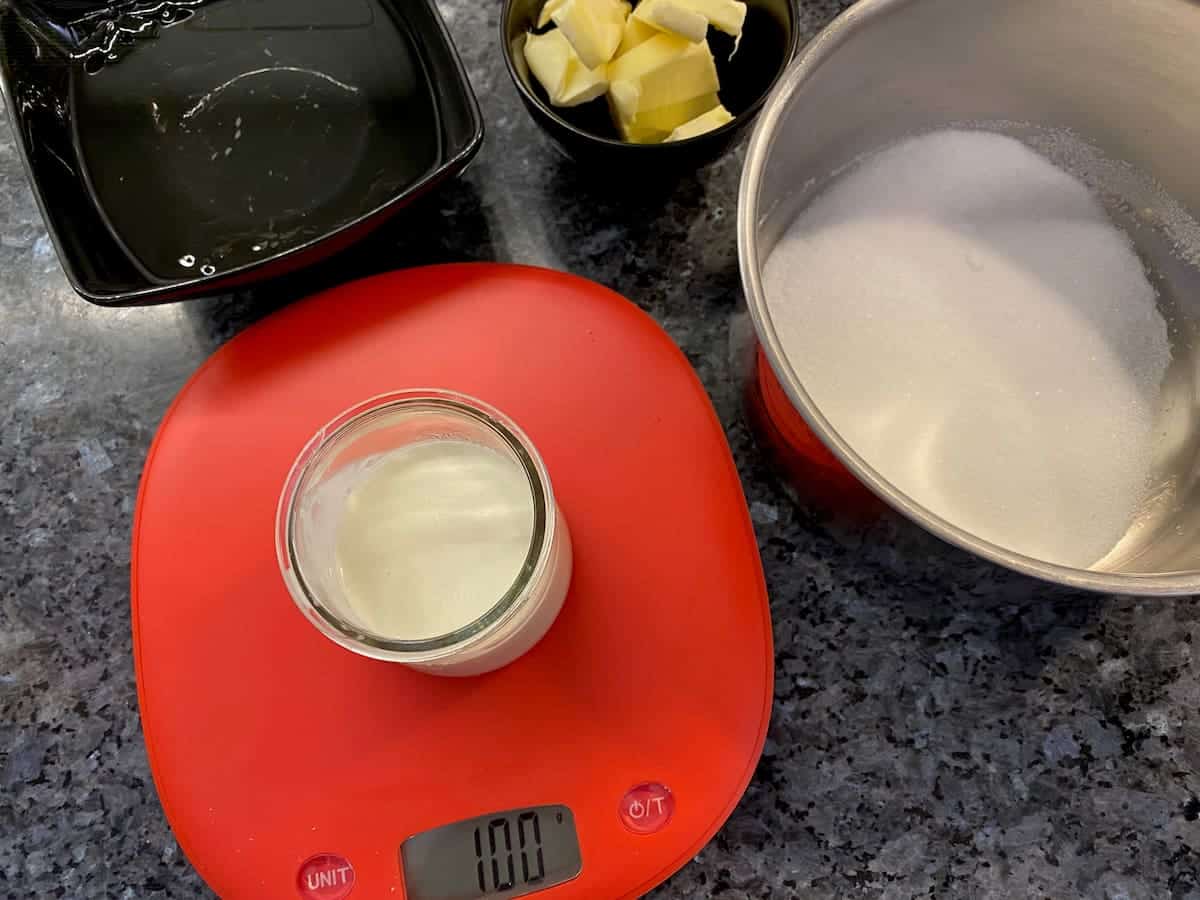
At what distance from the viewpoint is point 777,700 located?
0.63 metres

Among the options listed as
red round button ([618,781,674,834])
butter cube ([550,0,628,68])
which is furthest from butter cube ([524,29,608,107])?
red round button ([618,781,674,834])

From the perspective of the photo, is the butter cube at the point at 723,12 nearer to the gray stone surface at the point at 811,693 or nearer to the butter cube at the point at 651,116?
the butter cube at the point at 651,116

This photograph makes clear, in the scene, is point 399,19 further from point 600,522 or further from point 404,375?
point 600,522

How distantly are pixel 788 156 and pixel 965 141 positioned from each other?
19cm

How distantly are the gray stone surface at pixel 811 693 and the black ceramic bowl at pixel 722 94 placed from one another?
0.39 feet

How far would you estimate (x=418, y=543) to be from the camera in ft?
1.71

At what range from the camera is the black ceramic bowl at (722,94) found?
1.93ft

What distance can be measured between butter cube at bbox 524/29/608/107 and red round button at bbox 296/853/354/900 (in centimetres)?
55

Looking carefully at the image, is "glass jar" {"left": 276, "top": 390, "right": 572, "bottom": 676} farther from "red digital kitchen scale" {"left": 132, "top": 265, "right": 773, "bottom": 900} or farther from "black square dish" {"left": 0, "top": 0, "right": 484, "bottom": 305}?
"black square dish" {"left": 0, "top": 0, "right": 484, "bottom": 305}

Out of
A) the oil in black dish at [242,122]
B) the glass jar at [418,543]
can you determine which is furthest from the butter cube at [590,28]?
the glass jar at [418,543]

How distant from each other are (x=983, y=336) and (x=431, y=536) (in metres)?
0.42

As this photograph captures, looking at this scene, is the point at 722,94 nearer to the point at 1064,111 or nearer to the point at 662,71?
the point at 662,71

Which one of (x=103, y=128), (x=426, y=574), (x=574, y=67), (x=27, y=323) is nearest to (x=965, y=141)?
(x=574, y=67)

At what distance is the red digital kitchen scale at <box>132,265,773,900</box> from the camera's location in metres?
0.55
